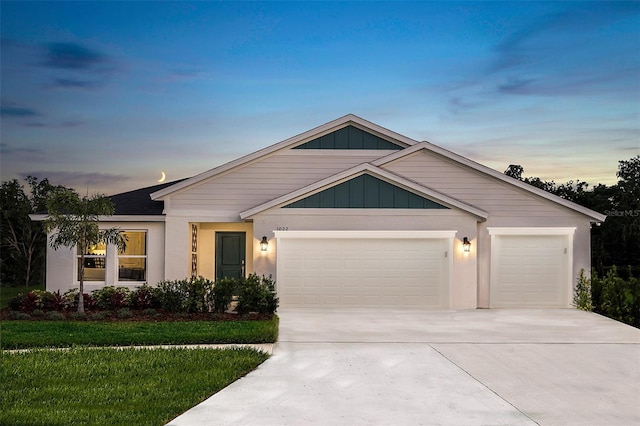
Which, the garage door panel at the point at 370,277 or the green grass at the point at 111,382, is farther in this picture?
the garage door panel at the point at 370,277

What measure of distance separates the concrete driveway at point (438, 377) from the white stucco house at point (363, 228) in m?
3.29

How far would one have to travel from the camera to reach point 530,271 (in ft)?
63.0

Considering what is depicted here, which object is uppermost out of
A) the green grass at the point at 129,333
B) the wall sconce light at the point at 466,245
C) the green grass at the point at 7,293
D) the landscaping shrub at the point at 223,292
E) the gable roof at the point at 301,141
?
the gable roof at the point at 301,141

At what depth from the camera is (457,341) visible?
1299cm

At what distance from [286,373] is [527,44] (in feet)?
45.4

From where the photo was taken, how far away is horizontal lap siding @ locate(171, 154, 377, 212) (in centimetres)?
1972

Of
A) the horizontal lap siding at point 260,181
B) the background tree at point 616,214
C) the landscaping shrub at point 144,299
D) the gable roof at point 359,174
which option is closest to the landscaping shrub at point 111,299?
the landscaping shrub at point 144,299

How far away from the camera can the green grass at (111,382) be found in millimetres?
7625

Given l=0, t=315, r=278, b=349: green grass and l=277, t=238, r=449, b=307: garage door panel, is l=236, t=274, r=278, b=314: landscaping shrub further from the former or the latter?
l=277, t=238, r=449, b=307: garage door panel

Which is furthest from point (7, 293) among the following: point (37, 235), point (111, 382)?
point (111, 382)

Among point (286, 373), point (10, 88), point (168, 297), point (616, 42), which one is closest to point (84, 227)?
point (168, 297)

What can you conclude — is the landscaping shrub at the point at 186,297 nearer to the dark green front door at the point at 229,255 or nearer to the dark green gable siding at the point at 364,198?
the dark green gable siding at the point at 364,198

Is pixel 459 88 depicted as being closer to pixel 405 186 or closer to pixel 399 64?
pixel 399 64

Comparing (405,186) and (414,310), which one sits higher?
(405,186)
